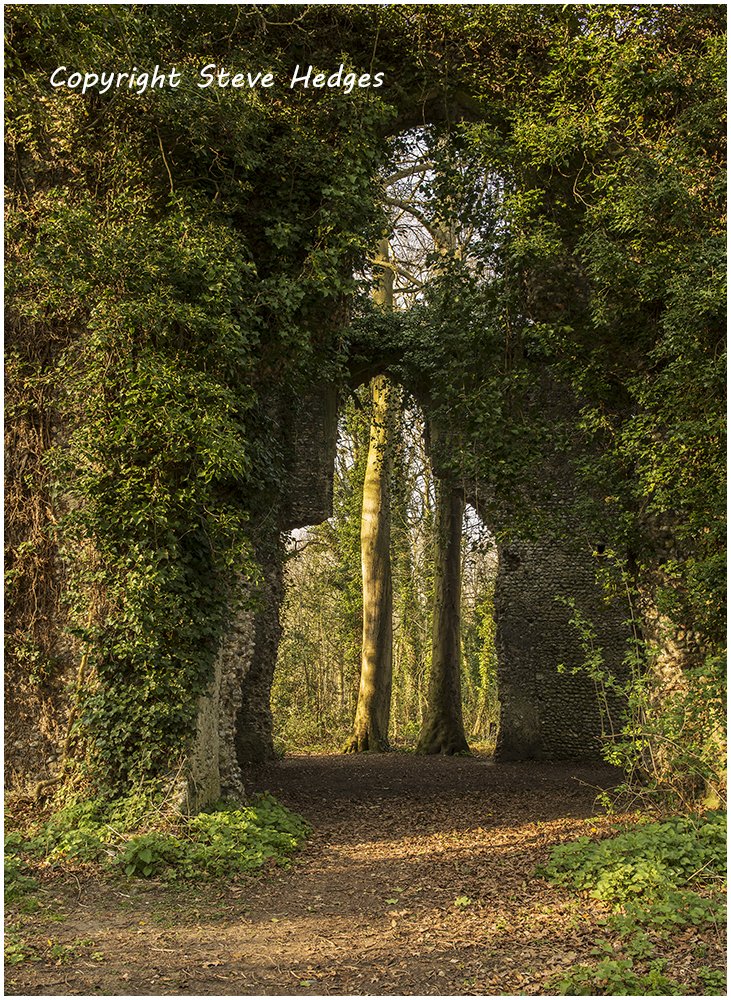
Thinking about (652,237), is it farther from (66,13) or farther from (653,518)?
(66,13)

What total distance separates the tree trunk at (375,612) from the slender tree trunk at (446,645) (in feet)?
3.06

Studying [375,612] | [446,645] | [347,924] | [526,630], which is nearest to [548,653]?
[526,630]

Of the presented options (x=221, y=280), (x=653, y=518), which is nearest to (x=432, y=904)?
(x=653, y=518)

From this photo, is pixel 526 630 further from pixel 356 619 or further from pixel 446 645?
pixel 356 619

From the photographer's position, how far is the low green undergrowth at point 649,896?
4.37 meters

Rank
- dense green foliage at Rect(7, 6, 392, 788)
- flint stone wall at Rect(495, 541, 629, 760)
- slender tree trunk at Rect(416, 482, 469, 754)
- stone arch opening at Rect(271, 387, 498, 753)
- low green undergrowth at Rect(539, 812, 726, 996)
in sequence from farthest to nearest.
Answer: stone arch opening at Rect(271, 387, 498, 753)
slender tree trunk at Rect(416, 482, 469, 754)
flint stone wall at Rect(495, 541, 629, 760)
dense green foliage at Rect(7, 6, 392, 788)
low green undergrowth at Rect(539, 812, 726, 996)

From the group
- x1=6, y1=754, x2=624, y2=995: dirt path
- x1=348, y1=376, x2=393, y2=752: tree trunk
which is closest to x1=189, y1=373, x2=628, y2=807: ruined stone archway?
x1=348, y1=376, x2=393, y2=752: tree trunk

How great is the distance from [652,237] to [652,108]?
1.45 metres

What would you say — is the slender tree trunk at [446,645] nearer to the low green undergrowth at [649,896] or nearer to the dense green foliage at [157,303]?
the dense green foliage at [157,303]

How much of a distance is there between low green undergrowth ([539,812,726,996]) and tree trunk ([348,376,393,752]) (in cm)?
1021

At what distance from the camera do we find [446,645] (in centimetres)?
1680

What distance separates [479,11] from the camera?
354 inches

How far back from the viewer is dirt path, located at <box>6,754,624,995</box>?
179 inches

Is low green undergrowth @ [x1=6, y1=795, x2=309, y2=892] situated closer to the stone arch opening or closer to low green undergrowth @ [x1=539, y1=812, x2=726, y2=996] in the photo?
low green undergrowth @ [x1=539, y1=812, x2=726, y2=996]
